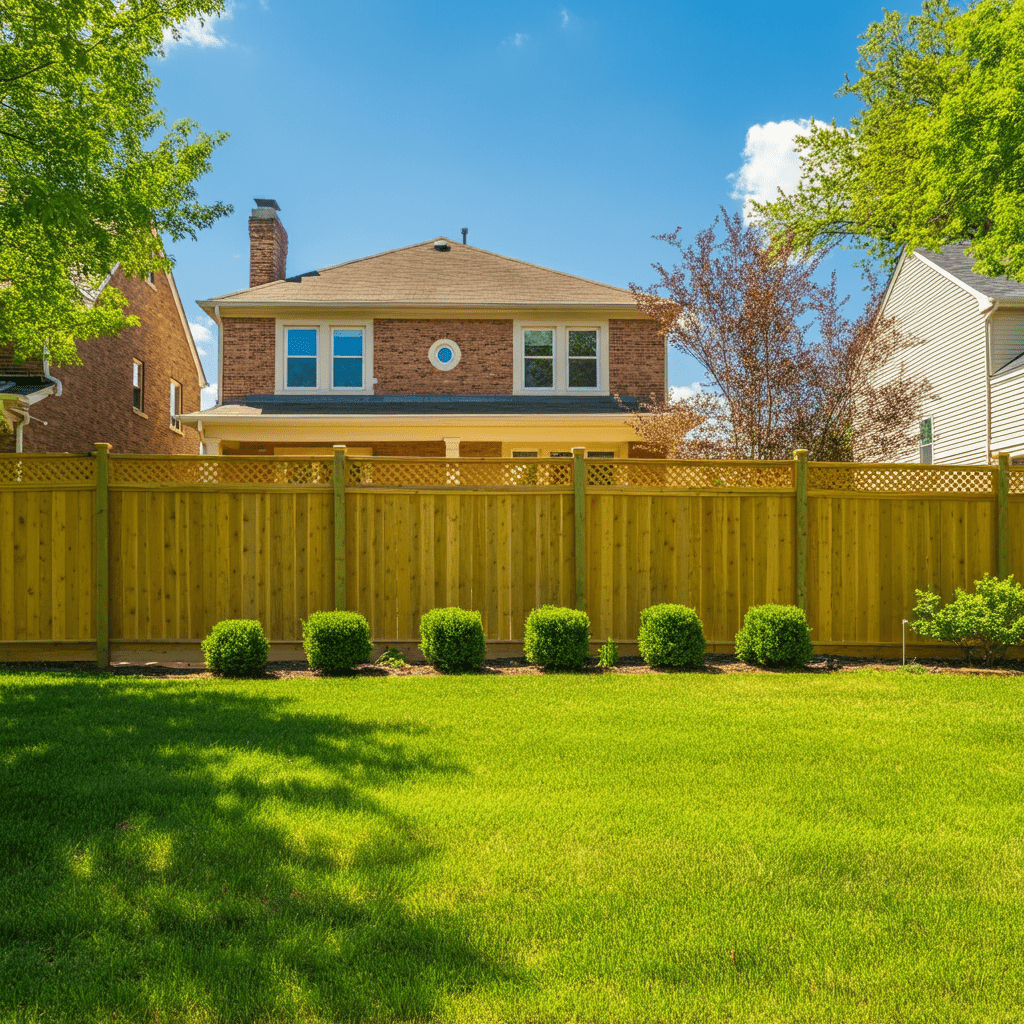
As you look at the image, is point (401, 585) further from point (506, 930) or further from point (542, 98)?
point (542, 98)

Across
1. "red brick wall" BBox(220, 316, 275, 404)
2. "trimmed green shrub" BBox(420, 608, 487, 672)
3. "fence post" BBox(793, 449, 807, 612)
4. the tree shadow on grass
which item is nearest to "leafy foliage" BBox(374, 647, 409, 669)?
"trimmed green shrub" BBox(420, 608, 487, 672)

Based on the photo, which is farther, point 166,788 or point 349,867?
point 166,788

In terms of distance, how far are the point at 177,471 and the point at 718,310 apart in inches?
319

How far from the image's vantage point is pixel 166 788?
13.2 ft

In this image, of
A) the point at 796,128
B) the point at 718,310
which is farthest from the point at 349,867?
the point at 796,128

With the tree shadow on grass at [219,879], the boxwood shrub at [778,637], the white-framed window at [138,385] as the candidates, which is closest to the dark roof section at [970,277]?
the boxwood shrub at [778,637]

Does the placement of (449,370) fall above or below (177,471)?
above

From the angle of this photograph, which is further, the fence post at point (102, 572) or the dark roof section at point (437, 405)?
the dark roof section at point (437, 405)

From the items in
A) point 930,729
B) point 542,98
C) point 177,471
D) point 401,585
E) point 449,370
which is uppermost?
point 542,98

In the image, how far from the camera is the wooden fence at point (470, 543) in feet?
26.9

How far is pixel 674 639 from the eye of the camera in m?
7.95

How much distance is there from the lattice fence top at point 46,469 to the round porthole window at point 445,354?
896 centimetres

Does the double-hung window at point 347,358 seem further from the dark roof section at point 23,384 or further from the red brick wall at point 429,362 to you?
the dark roof section at point 23,384

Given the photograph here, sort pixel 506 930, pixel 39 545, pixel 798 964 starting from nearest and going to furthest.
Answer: pixel 798 964, pixel 506 930, pixel 39 545
